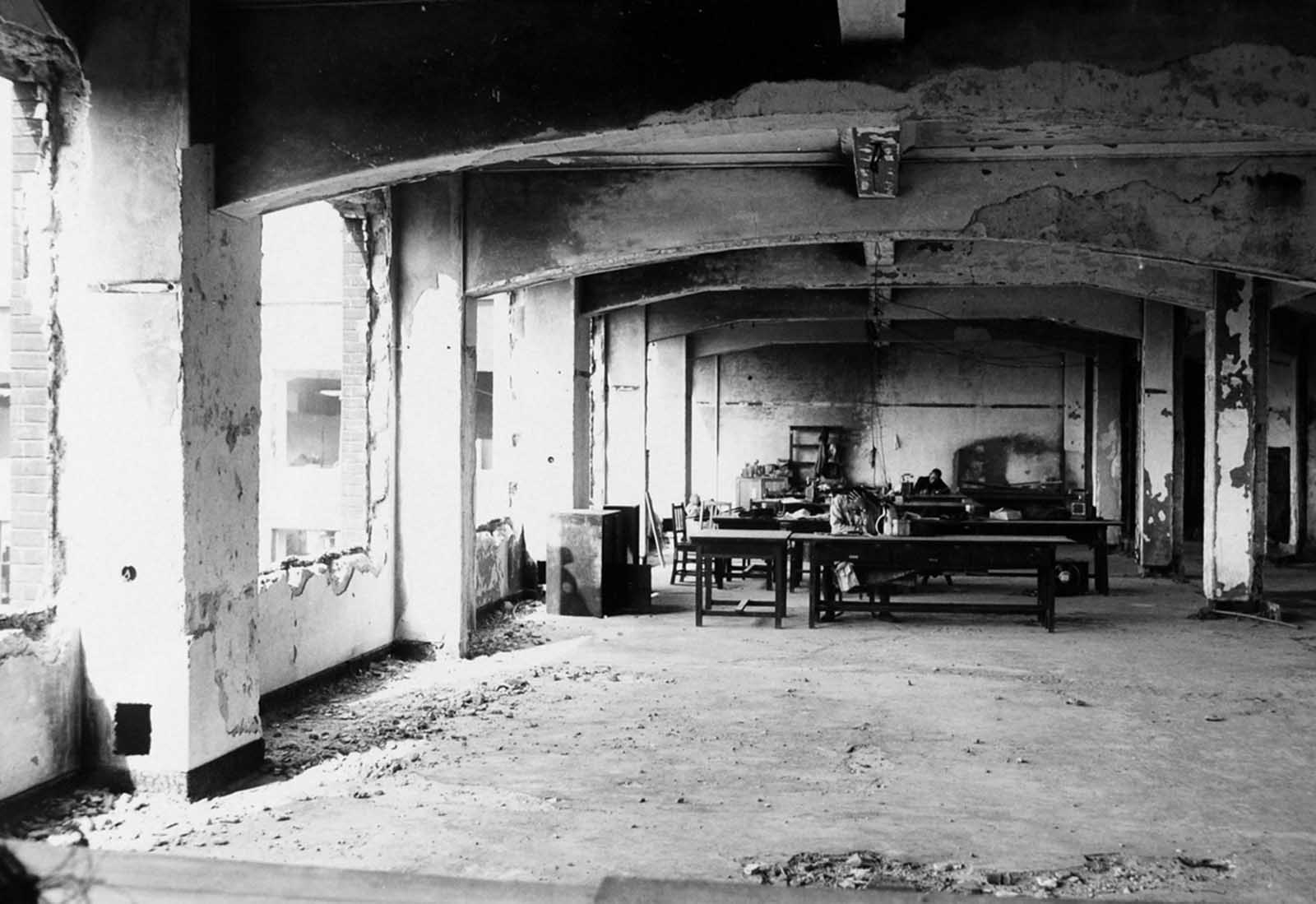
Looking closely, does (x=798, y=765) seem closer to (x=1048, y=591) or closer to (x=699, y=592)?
(x=699, y=592)

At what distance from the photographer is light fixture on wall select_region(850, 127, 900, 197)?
286 inches

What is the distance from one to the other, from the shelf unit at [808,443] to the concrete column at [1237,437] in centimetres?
1030

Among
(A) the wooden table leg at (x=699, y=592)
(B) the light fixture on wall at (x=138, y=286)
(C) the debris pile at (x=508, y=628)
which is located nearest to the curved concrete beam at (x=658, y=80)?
(B) the light fixture on wall at (x=138, y=286)

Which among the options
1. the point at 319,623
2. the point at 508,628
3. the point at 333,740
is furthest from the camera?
the point at 508,628

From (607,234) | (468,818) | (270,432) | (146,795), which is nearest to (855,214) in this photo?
(607,234)

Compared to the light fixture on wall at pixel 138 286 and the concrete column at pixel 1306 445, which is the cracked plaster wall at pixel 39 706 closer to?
the light fixture on wall at pixel 138 286

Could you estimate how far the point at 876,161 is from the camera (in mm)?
7730

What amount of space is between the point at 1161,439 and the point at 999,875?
11121 mm

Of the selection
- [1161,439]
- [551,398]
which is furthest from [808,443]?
[551,398]

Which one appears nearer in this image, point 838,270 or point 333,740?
point 333,740

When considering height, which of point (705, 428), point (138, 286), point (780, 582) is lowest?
point (780, 582)

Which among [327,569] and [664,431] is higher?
[664,431]

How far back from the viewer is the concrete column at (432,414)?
27.8ft

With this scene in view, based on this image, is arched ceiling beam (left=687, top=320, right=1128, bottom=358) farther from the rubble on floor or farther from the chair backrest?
the rubble on floor
